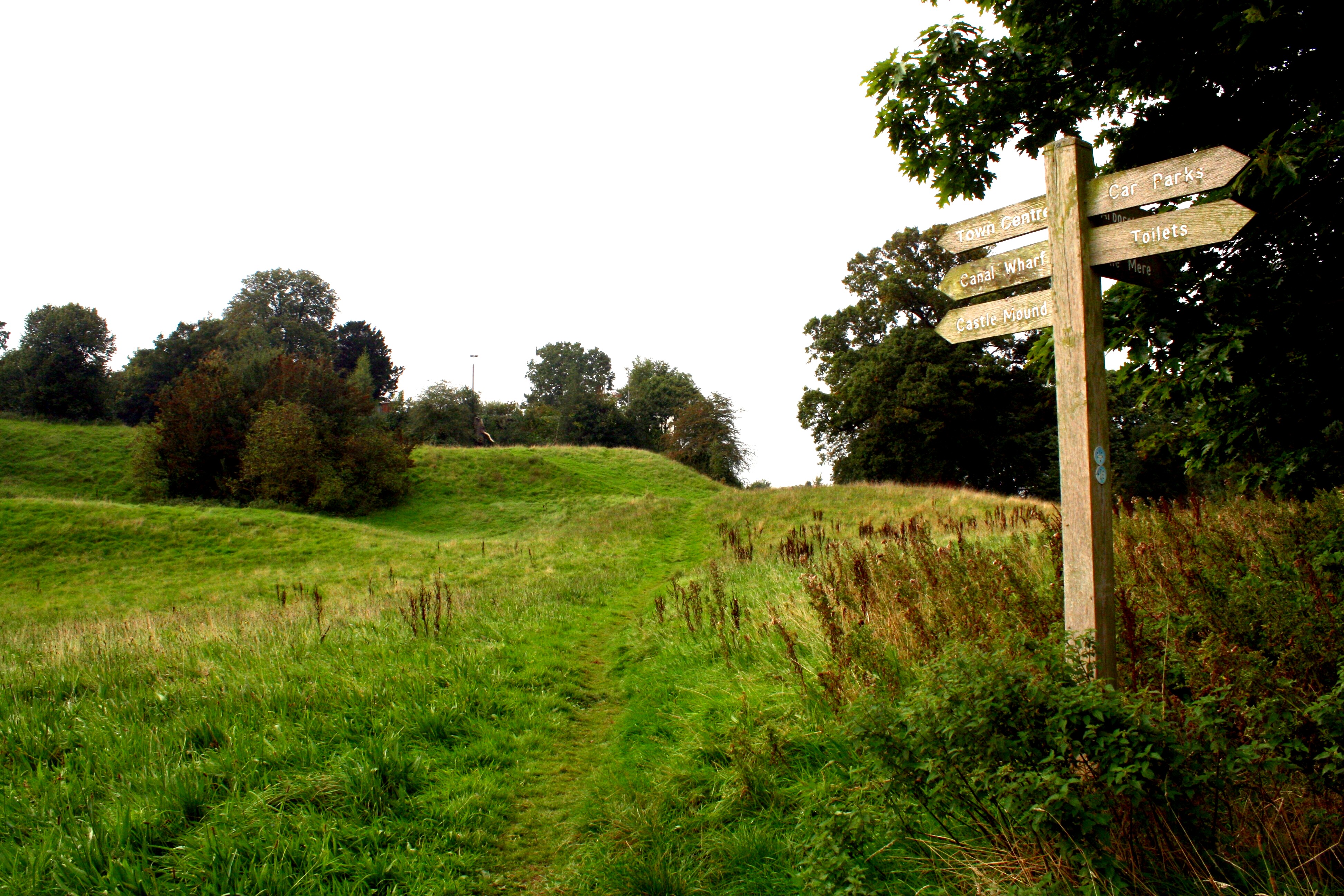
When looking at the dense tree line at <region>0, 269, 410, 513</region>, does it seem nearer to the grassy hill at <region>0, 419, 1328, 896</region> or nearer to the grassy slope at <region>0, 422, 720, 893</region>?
the grassy slope at <region>0, 422, 720, 893</region>

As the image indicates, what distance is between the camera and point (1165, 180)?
3.43m

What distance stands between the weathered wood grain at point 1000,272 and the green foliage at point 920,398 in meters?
29.6

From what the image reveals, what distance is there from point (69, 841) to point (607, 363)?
303 ft

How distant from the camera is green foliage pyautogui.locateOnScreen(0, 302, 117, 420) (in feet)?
175

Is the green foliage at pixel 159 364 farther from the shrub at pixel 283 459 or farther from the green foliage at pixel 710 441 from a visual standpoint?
the green foliage at pixel 710 441

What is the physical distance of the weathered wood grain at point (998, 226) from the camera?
386cm

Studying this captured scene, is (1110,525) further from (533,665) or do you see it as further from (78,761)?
(78,761)

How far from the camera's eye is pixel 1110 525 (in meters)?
3.37

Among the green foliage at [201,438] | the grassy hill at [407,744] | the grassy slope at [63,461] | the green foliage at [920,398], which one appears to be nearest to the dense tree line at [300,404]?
the green foliage at [201,438]

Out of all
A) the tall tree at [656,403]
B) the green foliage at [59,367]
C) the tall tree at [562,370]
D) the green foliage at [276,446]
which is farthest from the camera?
the tall tree at [562,370]

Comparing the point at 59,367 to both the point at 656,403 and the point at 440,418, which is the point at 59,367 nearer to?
the point at 440,418

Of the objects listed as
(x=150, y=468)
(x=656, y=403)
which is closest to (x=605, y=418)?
(x=656, y=403)

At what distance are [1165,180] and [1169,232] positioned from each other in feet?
0.83

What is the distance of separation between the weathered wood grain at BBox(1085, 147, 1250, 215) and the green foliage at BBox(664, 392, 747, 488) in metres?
51.0
